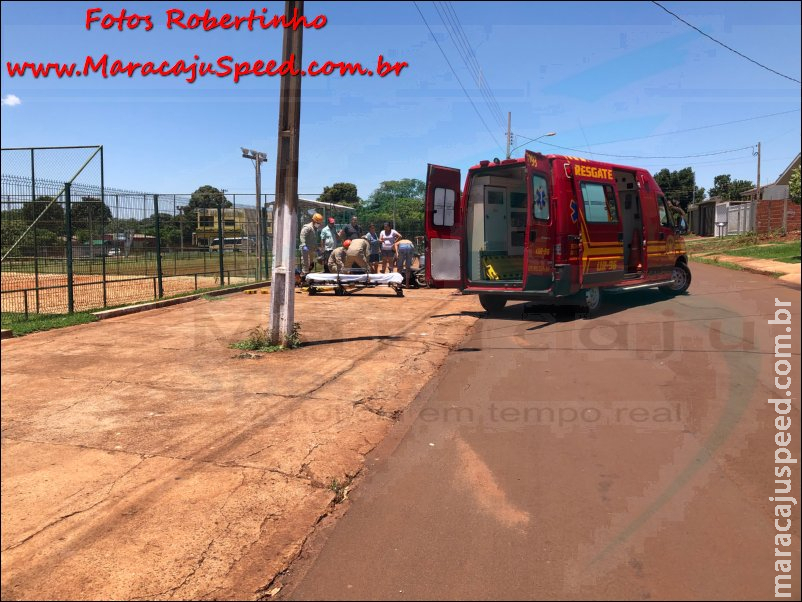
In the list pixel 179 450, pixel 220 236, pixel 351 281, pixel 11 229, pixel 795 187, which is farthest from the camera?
pixel 795 187

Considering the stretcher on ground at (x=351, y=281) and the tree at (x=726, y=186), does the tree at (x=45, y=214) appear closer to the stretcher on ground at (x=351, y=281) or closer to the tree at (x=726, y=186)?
the stretcher on ground at (x=351, y=281)

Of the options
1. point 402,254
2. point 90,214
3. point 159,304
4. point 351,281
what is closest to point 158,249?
point 159,304

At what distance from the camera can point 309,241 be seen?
1562 centimetres

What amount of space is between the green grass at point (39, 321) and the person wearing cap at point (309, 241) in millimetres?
6347

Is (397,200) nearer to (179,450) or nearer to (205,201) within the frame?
(205,201)

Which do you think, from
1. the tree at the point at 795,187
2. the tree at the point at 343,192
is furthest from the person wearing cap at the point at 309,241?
the tree at the point at 343,192

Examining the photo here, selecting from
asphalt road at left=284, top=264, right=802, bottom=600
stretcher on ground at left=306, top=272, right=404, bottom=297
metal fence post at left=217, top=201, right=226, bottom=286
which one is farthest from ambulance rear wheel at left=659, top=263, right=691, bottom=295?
metal fence post at left=217, top=201, right=226, bottom=286

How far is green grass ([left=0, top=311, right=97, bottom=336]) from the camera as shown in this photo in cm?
874

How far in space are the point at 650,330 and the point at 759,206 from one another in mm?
24266

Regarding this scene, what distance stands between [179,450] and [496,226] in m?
7.61

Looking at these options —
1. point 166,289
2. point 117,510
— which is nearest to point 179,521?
point 117,510

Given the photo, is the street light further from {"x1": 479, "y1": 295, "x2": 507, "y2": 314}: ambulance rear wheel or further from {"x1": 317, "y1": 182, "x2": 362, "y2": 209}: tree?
{"x1": 317, "y1": 182, "x2": 362, "y2": 209}: tree

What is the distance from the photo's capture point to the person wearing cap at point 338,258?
14.8 meters

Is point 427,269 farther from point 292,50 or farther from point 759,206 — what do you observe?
point 759,206
